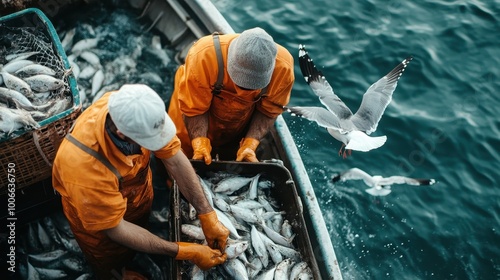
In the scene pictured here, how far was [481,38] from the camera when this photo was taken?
902cm

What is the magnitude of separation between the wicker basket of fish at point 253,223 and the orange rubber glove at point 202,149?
0.08 meters

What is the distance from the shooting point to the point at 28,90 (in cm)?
424

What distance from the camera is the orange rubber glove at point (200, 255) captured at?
364 centimetres

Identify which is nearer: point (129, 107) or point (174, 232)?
point (129, 107)

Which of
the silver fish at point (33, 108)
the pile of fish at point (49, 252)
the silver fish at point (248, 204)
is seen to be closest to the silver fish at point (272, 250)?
the silver fish at point (248, 204)

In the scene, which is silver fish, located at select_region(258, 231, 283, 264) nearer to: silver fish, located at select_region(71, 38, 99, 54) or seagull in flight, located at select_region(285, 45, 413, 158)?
seagull in flight, located at select_region(285, 45, 413, 158)

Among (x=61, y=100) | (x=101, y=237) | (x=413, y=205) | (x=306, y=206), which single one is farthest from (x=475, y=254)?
(x=61, y=100)

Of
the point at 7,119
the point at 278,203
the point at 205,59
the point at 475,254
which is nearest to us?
the point at 7,119

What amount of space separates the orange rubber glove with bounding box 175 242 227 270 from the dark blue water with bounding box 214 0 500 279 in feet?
8.88

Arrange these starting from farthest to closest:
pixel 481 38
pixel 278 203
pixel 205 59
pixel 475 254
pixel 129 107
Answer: pixel 481 38
pixel 475 254
pixel 278 203
pixel 205 59
pixel 129 107

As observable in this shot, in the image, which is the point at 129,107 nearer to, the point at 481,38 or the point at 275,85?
the point at 275,85

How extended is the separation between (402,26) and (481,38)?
61.7 inches

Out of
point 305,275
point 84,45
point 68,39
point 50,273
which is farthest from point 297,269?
point 68,39

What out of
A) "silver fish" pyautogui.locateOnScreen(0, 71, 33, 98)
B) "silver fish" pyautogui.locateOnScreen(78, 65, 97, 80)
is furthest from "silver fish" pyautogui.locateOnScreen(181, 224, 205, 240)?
"silver fish" pyautogui.locateOnScreen(78, 65, 97, 80)
